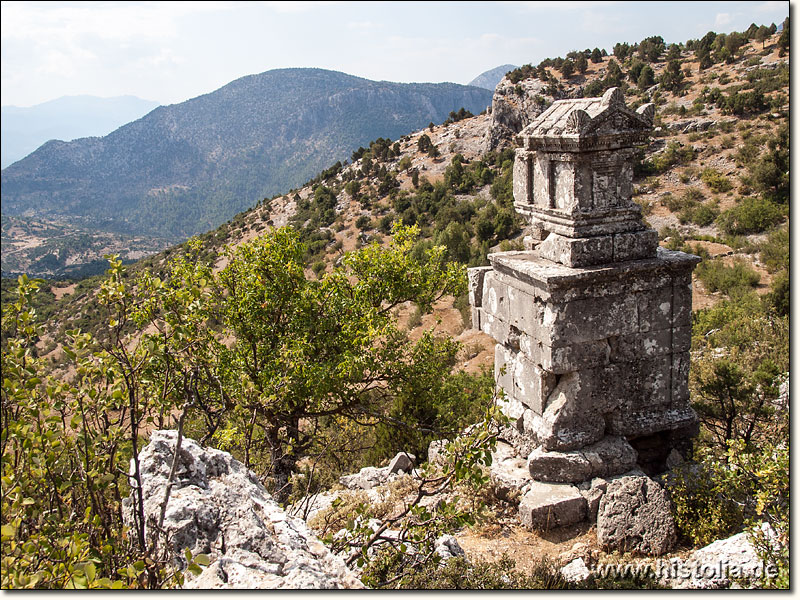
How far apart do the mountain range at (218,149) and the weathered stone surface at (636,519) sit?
123 metres

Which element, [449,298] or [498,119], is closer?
[449,298]

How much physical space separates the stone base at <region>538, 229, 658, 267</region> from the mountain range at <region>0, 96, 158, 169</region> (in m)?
159

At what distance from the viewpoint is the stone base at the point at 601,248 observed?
5.54m

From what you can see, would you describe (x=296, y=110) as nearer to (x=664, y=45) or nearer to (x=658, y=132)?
(x=664, y=45)

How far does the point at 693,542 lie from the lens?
5215 millimetres

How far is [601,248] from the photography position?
562cm

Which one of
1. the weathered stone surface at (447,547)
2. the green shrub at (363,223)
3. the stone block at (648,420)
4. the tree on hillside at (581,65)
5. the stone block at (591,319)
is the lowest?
the weathered stone surface at (447,547)

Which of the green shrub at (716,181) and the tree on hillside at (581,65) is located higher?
the tree on hillside at (581,65)

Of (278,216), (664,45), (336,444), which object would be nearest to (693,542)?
(336,444)

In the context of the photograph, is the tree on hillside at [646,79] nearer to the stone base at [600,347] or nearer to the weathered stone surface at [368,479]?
the stone base at [600,347]

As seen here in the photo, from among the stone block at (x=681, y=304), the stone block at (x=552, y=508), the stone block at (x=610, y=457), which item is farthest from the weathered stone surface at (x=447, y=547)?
the stone block at (x=681, y=304)

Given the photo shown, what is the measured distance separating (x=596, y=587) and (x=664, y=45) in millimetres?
41643

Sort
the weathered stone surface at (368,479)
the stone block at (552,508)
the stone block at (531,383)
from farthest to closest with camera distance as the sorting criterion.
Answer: the weathered stone surface at (368,479) → the stone block at (531,383) → the stone block at (552,508)

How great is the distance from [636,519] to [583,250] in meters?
2.38
